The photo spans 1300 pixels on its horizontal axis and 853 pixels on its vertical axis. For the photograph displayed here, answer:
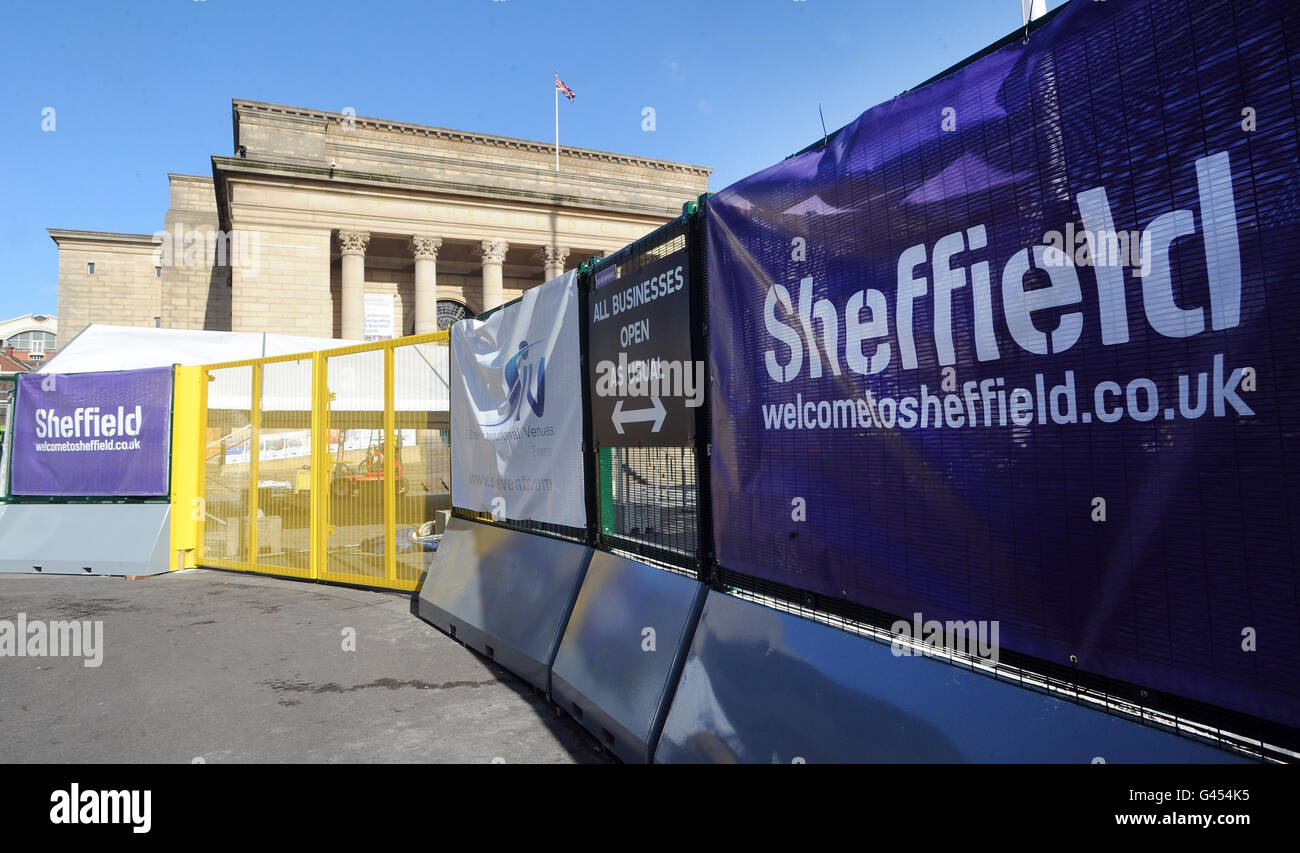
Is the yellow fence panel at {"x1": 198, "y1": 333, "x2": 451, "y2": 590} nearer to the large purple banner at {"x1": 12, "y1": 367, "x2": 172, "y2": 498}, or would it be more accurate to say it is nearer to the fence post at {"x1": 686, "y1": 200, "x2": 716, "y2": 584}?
the large purple banner at {"x1": 12, "y1": 367, "x2": 172, "y2": 498}

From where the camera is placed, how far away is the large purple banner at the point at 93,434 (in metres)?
10.1

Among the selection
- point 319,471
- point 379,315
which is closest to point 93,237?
point 379,315

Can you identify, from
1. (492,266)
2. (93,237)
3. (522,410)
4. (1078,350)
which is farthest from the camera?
(93,237)

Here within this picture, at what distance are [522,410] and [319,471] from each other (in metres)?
4.53

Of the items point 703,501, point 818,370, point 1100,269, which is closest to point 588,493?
point 703,501

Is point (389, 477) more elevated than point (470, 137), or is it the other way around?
point (470, 137)

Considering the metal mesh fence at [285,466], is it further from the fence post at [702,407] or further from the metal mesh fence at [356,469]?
the fence post at [702,407]

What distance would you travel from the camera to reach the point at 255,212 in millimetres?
31344

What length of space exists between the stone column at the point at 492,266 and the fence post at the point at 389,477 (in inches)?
1147

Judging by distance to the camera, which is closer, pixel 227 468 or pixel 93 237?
pixel 227 468

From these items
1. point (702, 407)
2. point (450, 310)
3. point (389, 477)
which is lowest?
point (389, 477)

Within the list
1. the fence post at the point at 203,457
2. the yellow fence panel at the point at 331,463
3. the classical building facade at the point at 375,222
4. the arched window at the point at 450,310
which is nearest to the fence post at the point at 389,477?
the yellow fence panel at the point at 331,463

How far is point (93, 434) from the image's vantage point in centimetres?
1032

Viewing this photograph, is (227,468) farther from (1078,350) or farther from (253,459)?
(1078,350)
